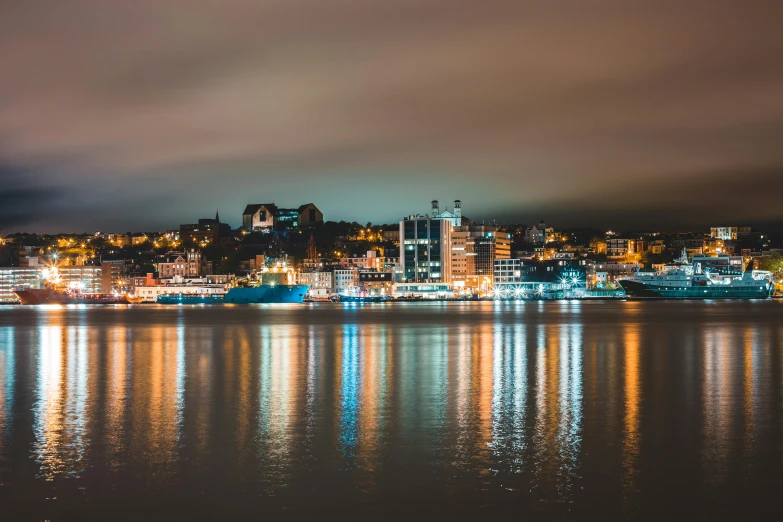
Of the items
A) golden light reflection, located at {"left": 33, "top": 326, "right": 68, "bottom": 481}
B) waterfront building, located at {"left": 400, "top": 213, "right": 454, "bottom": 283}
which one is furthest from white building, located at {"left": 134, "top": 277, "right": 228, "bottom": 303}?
golden light reflection, located at {"left": 33, "top": 326, "right": 68, "bottom": 481}

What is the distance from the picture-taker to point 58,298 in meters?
140

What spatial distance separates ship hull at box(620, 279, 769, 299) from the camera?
113 m

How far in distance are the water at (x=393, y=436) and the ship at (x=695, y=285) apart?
86.1 meters

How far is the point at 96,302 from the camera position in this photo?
14500cm

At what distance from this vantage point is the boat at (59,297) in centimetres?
13788

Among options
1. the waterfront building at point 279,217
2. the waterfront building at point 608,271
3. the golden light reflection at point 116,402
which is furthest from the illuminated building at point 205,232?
the golden light reflection at point 116,402

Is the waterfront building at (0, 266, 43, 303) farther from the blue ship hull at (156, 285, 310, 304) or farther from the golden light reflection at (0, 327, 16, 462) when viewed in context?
the golden light reflection at (0, 327, 16, 462)

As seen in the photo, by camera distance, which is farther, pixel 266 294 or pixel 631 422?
pixel 266 294

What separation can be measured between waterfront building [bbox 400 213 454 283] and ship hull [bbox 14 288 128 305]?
45.8m

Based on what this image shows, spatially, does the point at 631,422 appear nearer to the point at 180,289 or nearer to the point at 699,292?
the point at 699,292

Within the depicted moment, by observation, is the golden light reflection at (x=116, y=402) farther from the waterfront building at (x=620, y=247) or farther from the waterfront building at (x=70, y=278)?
the waterfront building at (x=620, y=247)

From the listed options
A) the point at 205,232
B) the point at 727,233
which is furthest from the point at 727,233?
the point at 205,232

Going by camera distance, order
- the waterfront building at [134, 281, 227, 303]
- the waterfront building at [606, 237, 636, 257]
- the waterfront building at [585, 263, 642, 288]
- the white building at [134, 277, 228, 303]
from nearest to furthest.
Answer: the waterfront building at [134, 281, 227, 303] → the white building at [134, 277, 228, 303] → the waterfront building at [585, 263, 642, 288] → the waterfront building at [606, 237, 636, 257]

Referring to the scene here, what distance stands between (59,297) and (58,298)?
0.30 metres
